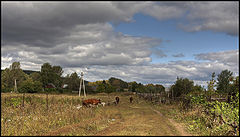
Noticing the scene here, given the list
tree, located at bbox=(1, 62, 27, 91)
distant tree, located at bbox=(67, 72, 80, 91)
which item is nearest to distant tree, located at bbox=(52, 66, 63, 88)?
distant tree, located at bbox=(67, 72, 80, 91)

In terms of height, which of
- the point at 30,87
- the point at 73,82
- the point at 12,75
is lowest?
the point at 30,87

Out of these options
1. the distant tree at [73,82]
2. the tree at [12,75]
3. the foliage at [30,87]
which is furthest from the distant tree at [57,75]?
the foliage at [30,87]

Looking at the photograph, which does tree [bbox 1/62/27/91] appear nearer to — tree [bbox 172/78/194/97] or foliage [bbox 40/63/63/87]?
foliage [bbox 40/63/63/87]

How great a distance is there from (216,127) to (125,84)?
414 ft

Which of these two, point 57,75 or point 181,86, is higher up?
point 57,75

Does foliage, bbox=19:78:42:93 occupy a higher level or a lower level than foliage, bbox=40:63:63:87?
lower

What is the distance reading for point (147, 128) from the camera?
12.8 m

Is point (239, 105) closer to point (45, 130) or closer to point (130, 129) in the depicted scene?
point (130, 129)

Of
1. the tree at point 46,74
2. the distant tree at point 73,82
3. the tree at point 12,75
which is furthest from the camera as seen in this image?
the distant tree at point 73,82

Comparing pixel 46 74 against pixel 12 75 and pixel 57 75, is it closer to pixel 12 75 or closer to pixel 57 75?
pixel 57 75

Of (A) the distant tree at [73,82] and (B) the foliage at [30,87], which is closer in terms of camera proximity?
(B) the foliage at [30,87]

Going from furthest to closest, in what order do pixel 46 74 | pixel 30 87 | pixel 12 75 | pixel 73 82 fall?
pixel 73 82 → pixel 46 74 → pixel 12 75 → pixel 30 87

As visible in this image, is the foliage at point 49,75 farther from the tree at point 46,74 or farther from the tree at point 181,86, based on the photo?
the tree at point 181,86

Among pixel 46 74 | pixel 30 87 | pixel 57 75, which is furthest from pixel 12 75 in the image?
pixel 30 87
